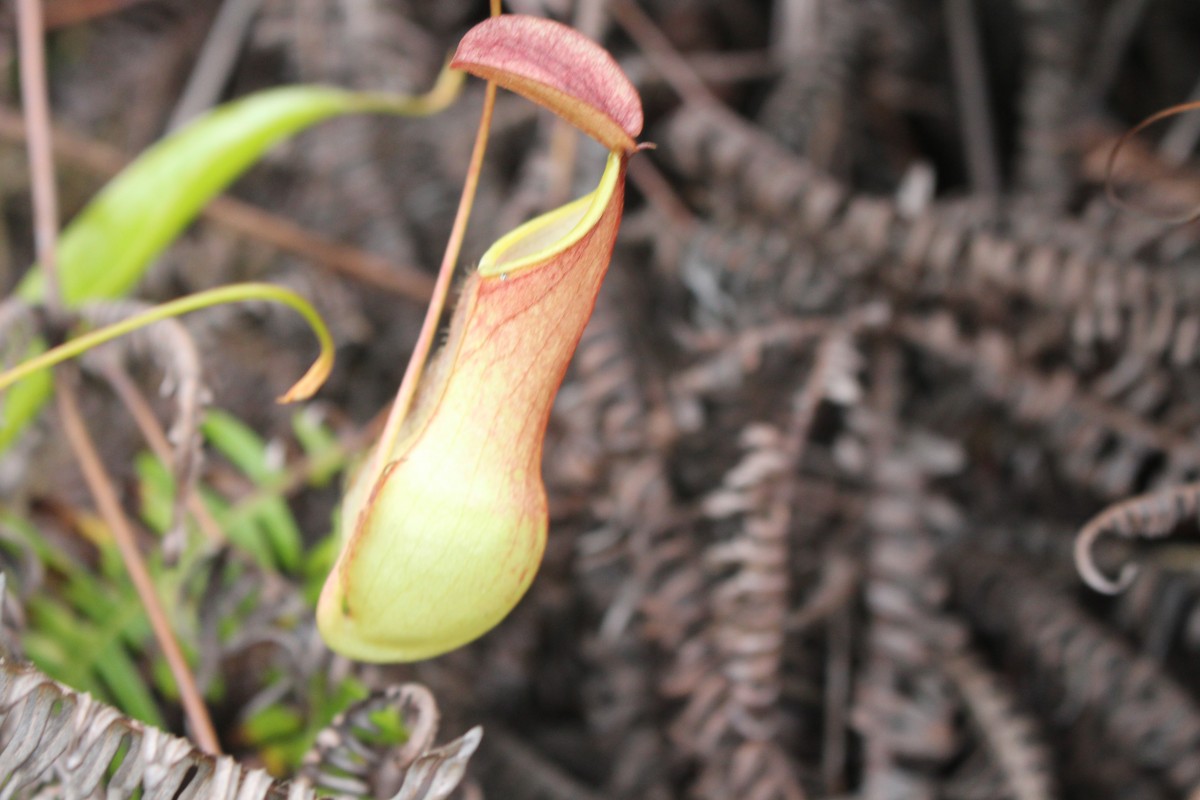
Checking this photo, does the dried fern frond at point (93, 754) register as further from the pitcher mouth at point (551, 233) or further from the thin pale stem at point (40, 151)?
the thin pale stem at point (40, 151)

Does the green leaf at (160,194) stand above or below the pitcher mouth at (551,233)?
above

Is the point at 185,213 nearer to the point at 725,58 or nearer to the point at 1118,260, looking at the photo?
the point at 725,58

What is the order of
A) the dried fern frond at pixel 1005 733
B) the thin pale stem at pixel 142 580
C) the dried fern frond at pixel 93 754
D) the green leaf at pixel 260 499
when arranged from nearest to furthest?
1. the dried fern frond at pixel 93 754
2. the thin pale stem at pixel 142 580
3. the dried fern frond at pixel 1005 733
4. the green leaf at pixel 260 499

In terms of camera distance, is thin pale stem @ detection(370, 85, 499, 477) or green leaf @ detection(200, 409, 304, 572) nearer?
thin pale stem @ detection(370, 85, 499, 477)

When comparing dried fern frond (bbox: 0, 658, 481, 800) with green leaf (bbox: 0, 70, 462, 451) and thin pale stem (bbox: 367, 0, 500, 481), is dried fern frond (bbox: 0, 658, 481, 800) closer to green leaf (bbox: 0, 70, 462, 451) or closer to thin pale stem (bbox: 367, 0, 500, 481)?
thin pale stem (bbox: 367, 0, 500, 481)

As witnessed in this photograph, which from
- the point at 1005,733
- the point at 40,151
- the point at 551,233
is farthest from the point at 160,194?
the point at 1005,733

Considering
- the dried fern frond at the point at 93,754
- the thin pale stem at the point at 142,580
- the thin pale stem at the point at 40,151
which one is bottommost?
the dried fern frond at the point at 93,754

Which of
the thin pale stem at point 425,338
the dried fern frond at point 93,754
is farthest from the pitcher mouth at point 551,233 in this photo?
the dried fern frond at point 93,754

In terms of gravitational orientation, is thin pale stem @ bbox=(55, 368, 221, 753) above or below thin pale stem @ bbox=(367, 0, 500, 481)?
below

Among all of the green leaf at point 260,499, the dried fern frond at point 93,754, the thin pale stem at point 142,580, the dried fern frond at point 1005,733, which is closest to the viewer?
the dried fern frond at point 93,754

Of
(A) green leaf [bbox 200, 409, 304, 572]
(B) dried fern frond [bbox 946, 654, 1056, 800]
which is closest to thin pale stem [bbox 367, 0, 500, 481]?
(A) green leaf [bbox 200, 409, 304, 572]
